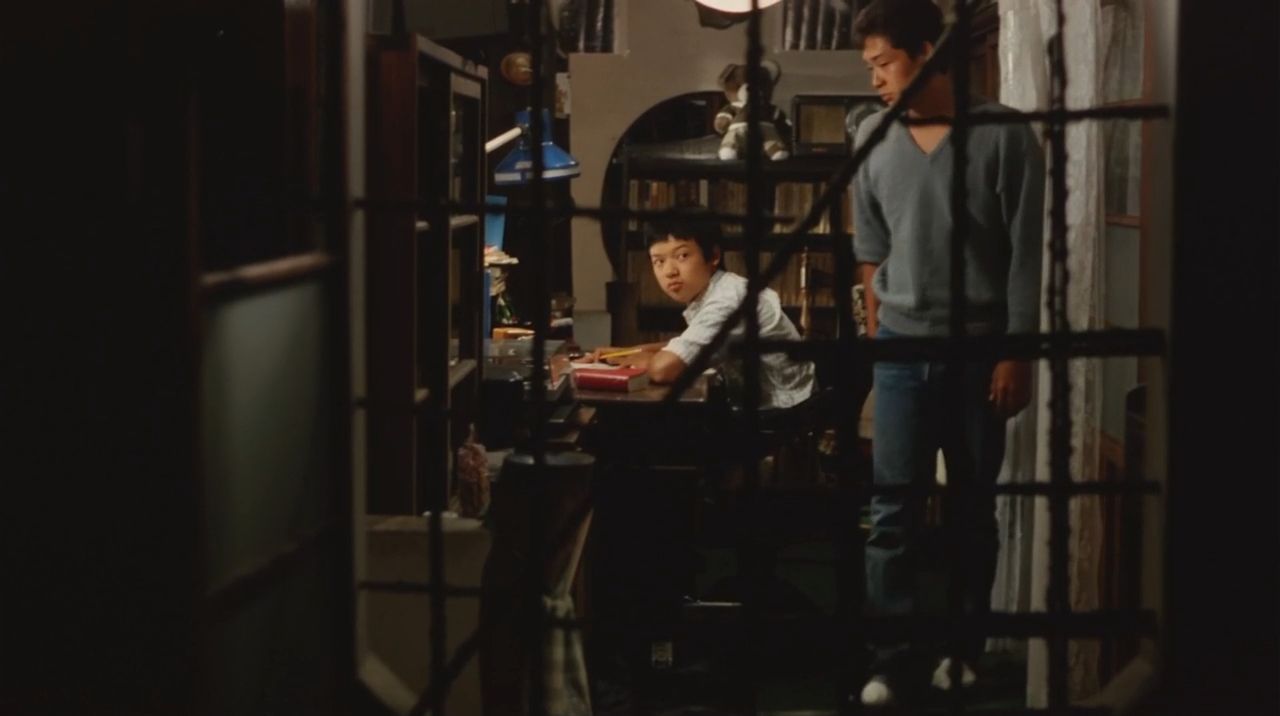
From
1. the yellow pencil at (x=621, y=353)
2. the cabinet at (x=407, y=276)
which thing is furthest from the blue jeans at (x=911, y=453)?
the yellow pencil at (x=621, y=353)

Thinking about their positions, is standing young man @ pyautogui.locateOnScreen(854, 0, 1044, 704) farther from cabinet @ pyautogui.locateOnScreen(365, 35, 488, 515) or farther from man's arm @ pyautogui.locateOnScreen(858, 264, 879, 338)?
cabinet @ pyautogui.locateOnScreen(365, 35, 488, 515)

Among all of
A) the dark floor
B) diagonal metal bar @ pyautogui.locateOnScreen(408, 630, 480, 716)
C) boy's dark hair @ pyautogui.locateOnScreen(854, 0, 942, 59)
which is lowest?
the dark floor

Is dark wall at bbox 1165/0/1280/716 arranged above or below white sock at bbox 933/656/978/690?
above

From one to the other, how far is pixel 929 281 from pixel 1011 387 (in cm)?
42

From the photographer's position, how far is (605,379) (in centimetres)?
581

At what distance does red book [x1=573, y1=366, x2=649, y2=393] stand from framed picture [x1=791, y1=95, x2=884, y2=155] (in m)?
4.14

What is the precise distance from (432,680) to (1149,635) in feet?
4.55

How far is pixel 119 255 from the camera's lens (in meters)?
2.14

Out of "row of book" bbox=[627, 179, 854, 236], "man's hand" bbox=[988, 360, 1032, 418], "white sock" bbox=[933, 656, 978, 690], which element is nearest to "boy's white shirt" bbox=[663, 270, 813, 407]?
"white sock" bbox=[933, 656, 978, 690]

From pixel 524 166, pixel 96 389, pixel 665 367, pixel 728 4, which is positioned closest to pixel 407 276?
pixel 96 389

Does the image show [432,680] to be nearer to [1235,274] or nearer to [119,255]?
[119,255]

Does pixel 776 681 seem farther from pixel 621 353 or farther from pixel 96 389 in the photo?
pixel 96 389

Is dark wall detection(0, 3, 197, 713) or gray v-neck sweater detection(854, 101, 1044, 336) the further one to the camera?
gray v-neck sweater detection(854, 101, 1044, 336)

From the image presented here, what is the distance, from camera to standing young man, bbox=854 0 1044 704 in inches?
168
